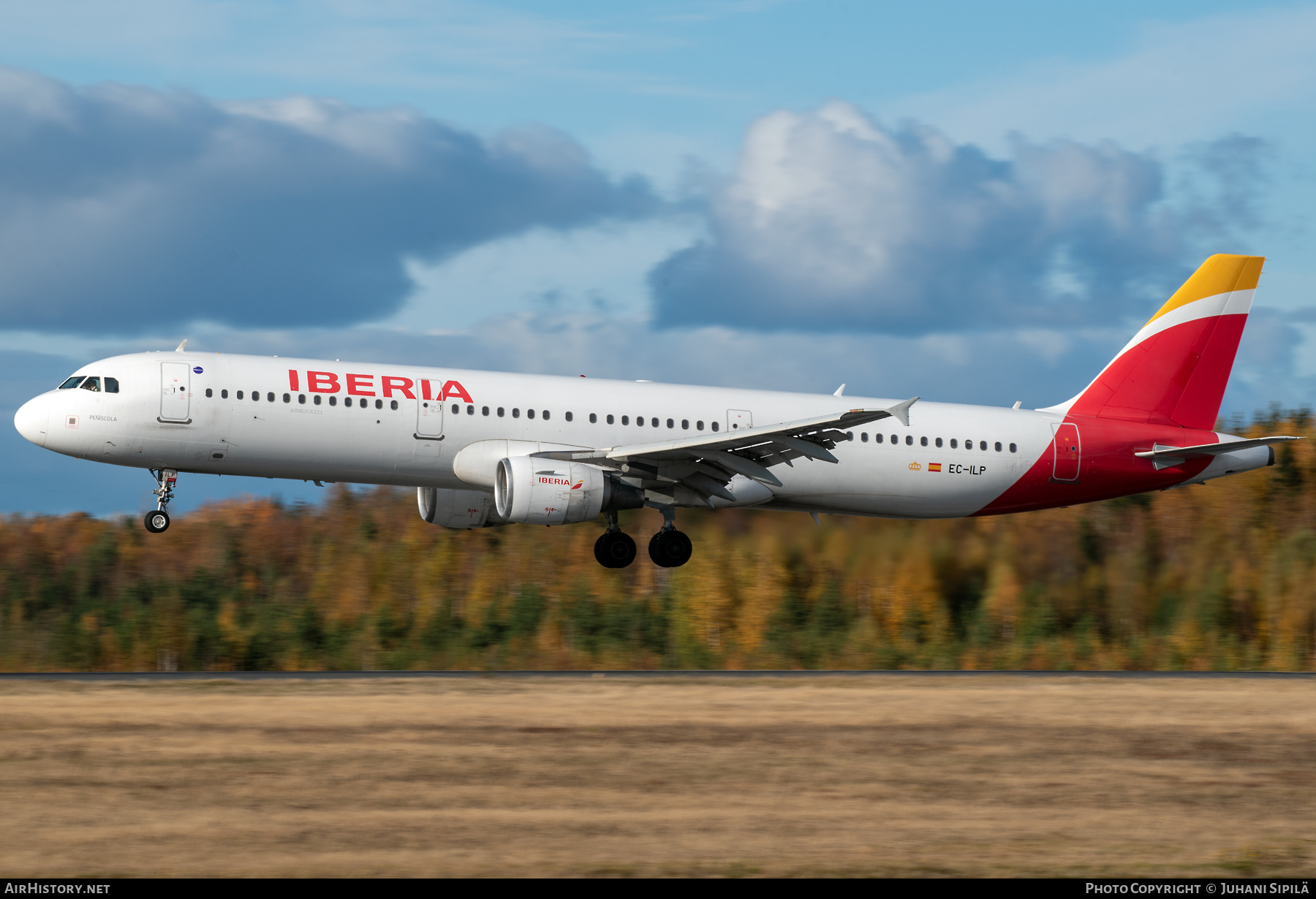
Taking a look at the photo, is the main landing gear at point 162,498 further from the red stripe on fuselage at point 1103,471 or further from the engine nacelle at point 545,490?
the red stripe on fuselage at point 1103,471

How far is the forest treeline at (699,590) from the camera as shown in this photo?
35438 millimetres

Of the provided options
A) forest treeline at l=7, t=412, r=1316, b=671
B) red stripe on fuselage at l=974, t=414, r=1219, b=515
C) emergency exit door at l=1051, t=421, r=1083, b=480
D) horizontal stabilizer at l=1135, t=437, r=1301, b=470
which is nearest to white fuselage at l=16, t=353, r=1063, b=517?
red stripe on fuselage at l=974, t=414, r=1219, b=515

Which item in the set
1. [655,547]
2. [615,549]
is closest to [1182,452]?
[655,547]

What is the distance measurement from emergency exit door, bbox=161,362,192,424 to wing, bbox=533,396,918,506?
22.9ft

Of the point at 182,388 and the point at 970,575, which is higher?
the point at 182,388

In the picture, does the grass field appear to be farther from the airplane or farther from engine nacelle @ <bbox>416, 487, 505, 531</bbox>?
engine nacelle @ <bbox>416, 487, 505, 531</bbox>

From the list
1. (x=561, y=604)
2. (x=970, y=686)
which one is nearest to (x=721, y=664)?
(x=561, y=604)

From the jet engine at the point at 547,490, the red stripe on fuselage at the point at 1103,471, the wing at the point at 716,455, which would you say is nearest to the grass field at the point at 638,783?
the jet engine at the point at 547,490

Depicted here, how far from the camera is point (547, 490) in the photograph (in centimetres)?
2769

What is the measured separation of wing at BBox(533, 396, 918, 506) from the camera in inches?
1092

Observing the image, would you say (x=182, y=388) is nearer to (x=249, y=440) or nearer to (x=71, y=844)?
(x=249, y=440)

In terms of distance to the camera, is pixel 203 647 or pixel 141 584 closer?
pixel 203 647
